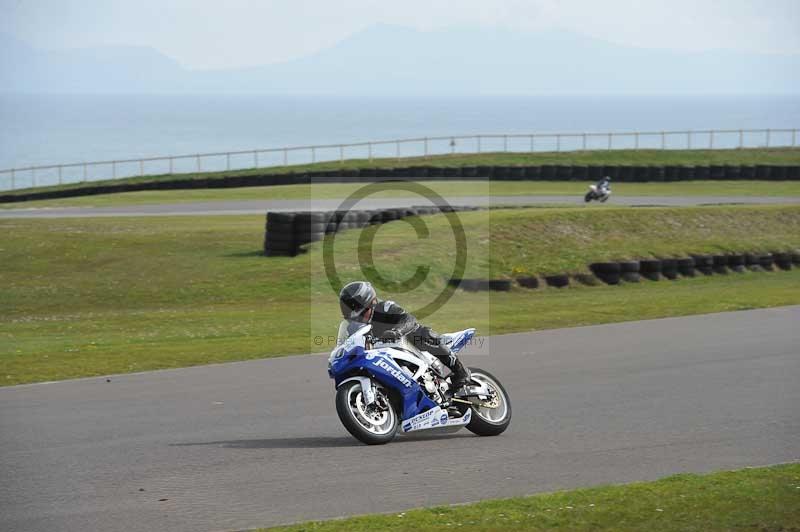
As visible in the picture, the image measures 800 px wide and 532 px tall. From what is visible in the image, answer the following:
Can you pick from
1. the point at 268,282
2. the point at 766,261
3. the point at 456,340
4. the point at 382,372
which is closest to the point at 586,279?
the point at 766,261

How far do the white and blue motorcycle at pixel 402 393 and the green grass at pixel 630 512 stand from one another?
2300mm

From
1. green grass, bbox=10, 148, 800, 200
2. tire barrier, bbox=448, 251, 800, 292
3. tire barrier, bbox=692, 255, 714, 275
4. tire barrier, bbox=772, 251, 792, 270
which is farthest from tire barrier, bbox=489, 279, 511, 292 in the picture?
green grass, bbox=10, 148, 800, 200

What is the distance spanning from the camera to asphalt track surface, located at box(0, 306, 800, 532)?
8.29 metres

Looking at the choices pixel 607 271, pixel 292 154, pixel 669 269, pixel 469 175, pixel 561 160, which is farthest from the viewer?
pixel 292 154

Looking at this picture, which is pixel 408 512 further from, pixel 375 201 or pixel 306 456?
pixel 375 201

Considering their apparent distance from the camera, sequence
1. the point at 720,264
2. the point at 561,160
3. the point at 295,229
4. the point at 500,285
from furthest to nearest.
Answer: the point at 561,160 → the point at 720,264 → the point at 295,229 → the point at 500,285

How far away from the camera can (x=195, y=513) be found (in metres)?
7.91

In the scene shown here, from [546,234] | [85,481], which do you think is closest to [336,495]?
[85,481]

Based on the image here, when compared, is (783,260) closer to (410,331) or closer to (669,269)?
(669,269)

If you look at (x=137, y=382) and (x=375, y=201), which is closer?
(x=137, y=382)

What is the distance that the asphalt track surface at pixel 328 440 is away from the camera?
326 inches

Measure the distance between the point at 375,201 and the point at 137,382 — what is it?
95.4ft

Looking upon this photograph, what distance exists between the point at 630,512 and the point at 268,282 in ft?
59.3

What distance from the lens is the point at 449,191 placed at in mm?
46125
